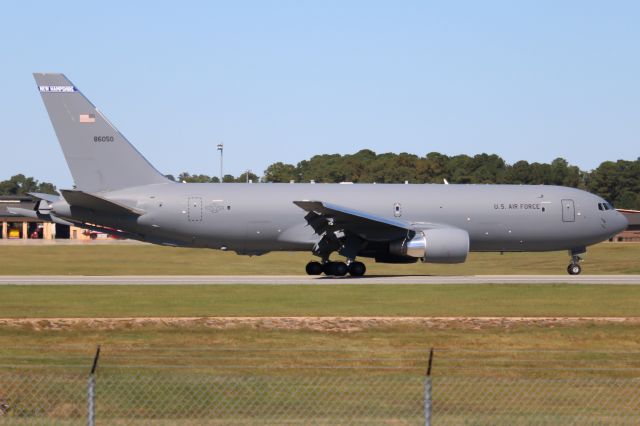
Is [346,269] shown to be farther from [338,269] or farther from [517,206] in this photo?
[517,206]

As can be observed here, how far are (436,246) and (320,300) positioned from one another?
10394mm

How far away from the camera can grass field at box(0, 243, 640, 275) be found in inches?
1882

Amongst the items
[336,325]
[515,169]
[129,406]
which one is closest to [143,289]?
[336,325]

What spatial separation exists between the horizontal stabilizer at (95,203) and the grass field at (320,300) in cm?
584

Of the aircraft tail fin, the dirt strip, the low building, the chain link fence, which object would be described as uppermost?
the aircraft tail fin

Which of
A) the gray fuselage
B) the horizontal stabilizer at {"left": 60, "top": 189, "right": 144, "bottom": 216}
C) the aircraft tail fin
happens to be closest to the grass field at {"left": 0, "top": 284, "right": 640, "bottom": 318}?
the horizontal stabilizer at {"left": 60, "top": 189, "right": 144, "bottom": 216}

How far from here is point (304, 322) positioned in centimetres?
2539

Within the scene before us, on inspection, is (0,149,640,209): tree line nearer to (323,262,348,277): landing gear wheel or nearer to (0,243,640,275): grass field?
(0,243,640,275): grass field

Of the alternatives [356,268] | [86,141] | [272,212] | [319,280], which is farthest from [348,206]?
[86,141]

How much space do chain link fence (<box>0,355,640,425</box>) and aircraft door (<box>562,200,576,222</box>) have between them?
25.3m

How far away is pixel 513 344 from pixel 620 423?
28.6 feet

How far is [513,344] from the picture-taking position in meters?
23.5

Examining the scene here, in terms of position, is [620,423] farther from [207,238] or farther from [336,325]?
[207,238]

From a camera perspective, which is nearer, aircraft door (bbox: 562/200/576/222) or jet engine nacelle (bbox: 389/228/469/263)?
jet engine nacelle (bbox: 389/228/469/263)
